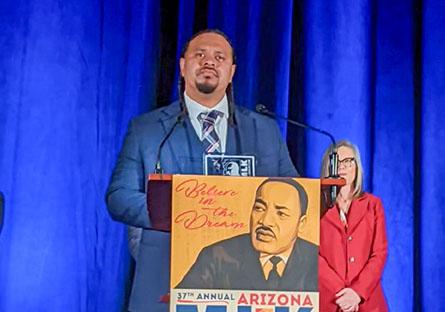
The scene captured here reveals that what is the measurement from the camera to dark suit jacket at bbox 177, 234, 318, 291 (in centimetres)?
265

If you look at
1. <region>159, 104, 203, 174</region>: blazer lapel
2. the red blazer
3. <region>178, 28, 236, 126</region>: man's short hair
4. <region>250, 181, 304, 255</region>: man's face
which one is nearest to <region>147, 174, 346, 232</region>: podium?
<region>250, 181, 304, 255</region>: man's face

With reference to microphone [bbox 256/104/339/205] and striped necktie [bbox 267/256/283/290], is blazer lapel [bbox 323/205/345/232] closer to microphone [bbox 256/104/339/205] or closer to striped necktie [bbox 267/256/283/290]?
microphone [bbox 256/104/339/205]

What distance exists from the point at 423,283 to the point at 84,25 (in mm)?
1947

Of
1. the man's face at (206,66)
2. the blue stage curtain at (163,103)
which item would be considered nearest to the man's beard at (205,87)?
the man's face at (206,66)

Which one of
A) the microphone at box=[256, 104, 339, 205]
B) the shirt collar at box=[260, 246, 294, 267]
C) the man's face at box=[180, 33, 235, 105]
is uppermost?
the man's face at box=[180, 33, 235, 105]

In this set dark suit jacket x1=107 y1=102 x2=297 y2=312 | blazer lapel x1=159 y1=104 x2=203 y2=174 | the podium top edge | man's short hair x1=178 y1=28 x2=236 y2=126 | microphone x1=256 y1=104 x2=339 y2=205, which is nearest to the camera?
the podium top edge

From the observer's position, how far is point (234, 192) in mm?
2686

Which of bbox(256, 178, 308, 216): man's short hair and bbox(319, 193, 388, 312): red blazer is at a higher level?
bbox(256, 178, 308, 216): man's short hair

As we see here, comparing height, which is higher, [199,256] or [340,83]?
[340,83]

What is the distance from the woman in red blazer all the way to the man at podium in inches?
10.9

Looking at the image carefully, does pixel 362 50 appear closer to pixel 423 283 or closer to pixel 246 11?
pixel 246 11

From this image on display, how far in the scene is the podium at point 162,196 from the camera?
8.71ft

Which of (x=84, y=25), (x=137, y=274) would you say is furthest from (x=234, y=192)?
(x=84, y=25)

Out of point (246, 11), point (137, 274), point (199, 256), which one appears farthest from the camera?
point (246, 11)
